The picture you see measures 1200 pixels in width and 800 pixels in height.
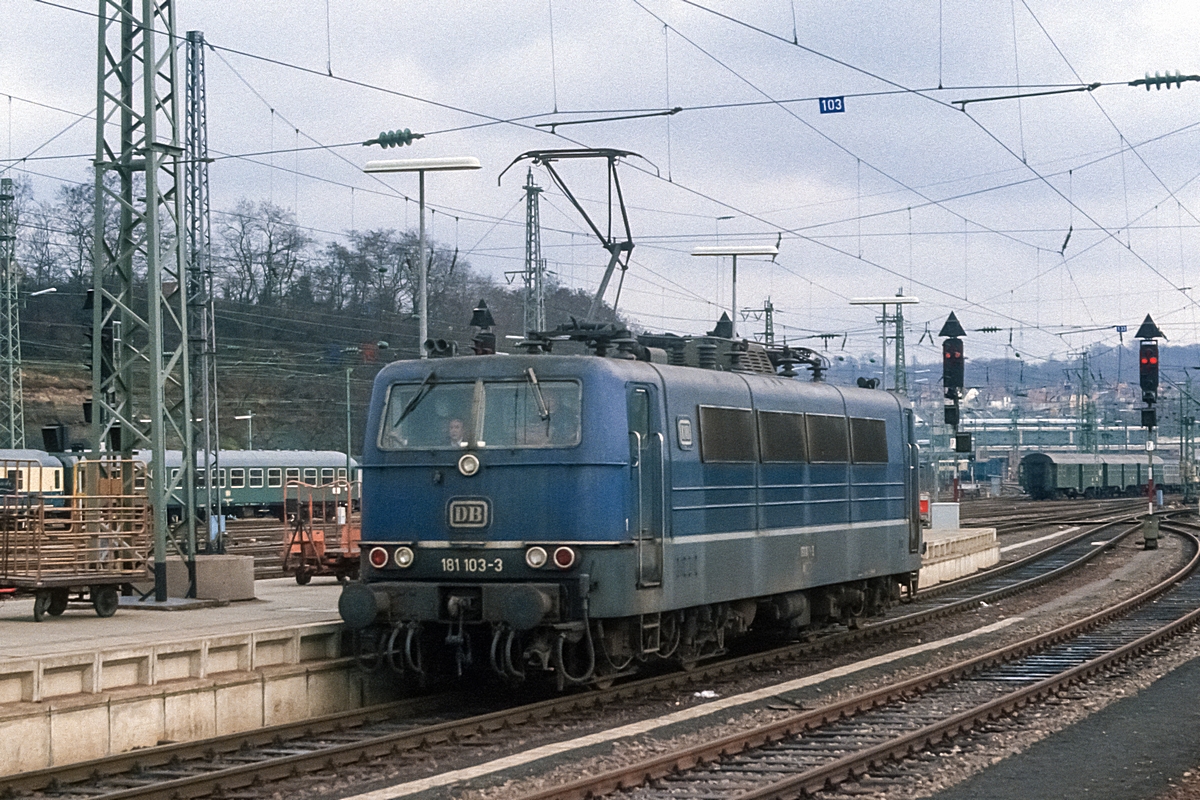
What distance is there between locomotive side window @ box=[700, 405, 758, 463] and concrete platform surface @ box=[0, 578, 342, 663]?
431cm

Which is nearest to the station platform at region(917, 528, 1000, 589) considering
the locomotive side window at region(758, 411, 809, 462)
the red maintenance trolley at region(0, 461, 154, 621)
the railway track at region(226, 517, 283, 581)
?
the locomotive side window at region(758, 411, 809, 462)

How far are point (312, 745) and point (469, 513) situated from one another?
300 centimetres

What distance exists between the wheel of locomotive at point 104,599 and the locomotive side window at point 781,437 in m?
7.71

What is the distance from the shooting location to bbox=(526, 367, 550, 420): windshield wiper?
1491 cm

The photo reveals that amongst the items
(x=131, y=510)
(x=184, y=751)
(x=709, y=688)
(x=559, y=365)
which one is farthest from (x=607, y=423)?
(x=131, y=510)

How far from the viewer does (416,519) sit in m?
15.2

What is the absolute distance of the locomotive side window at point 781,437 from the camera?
17.7m

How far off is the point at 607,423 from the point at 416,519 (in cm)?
208

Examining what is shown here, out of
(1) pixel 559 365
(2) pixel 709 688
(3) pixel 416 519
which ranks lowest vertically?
(2) pixel 709 688

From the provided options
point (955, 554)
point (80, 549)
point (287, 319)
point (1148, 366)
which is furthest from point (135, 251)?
point (287, 319)

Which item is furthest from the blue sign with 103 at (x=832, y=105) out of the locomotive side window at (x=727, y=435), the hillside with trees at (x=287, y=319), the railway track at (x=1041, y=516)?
the hillside with trees at (x=287, y=319)

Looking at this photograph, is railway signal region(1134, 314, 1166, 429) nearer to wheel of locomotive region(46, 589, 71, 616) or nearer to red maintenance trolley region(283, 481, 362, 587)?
red maintenance trolley region(283, 481, 362, 587)

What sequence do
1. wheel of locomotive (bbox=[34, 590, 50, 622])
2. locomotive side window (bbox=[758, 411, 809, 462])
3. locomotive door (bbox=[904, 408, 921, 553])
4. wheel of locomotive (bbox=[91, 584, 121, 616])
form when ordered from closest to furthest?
1. locomotive side window (bbox=[758, 411, 809, 462])
2. wheel of locomotive (bbox=[34, 590, 50, 622])
3. wheel of locomotive (bbox=[91, 584, 121, 616])
4. locomotive door (bbox=[904, 408, 921, 553])

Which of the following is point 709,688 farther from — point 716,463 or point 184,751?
point 184,751
